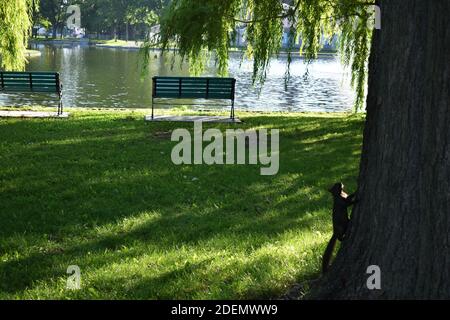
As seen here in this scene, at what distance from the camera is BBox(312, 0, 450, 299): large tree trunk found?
301cm

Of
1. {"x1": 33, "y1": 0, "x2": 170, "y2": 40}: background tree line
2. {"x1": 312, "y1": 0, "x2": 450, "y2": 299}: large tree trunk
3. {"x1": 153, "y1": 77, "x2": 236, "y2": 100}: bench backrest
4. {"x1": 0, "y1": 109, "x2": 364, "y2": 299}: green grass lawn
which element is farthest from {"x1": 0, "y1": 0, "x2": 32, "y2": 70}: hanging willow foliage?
{"x1": 33, "y1": 0, "x2": 170, "y2": 40}: background tree line

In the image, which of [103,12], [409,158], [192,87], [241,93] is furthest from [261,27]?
[103,12]

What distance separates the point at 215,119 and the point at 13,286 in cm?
847

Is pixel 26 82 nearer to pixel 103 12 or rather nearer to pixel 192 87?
pixel 192 87

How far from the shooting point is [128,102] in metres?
20.8

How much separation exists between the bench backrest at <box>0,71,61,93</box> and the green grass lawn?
2725 millimetres

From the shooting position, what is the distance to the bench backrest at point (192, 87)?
12359 mm

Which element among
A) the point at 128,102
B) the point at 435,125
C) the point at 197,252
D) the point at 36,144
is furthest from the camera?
the point at 128,102

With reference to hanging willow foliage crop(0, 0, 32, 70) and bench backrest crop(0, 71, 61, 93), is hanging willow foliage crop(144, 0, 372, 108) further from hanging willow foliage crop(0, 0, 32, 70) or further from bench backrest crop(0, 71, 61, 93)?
hanging willow foliage crop(0, 0, 32, 70)

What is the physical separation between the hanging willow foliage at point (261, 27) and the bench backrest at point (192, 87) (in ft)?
2.89

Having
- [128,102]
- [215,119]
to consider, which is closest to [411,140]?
[215,119]

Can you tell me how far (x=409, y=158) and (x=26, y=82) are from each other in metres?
11.2

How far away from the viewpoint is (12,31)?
12.1m

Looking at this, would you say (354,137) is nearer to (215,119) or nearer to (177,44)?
(215,119)
